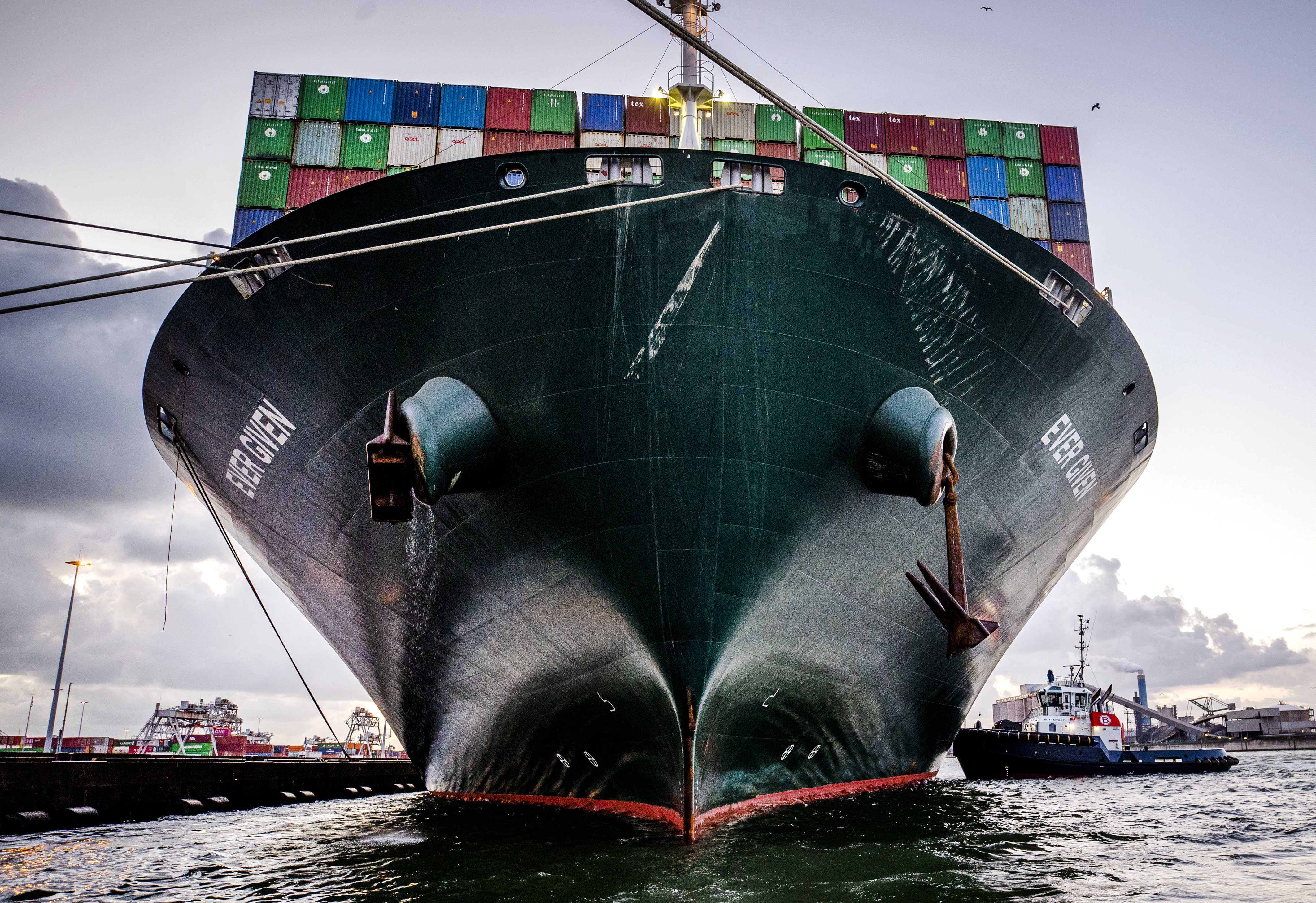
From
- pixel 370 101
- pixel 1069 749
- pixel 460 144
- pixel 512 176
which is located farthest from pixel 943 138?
pixel 1069 749

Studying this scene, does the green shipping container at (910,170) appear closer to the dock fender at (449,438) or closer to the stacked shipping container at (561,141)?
the stacked shipping container at (561,141)

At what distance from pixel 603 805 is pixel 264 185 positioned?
9.52 m

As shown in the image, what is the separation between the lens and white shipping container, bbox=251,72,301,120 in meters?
12.7

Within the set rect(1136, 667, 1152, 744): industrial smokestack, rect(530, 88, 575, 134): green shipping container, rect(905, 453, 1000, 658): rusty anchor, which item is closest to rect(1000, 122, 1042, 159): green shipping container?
rect(530, 88, 575, 134): green shipping container

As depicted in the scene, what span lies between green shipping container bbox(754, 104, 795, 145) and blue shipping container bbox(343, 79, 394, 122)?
541cm

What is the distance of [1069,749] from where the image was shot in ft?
73.3

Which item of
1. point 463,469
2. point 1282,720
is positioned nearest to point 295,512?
point 463,469

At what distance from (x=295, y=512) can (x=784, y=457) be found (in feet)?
16.9

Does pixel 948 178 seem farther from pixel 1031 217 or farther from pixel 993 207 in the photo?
pixel 1031 217

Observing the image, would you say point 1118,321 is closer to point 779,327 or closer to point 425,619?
point 779,327

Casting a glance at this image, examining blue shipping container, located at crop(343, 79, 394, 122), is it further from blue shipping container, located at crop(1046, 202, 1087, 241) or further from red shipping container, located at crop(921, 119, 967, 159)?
blue shipping container, located at crop(1046, 202, 1087, 241)

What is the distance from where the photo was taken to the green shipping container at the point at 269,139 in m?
12.4

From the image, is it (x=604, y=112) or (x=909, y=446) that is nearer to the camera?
(x=909, y=446)

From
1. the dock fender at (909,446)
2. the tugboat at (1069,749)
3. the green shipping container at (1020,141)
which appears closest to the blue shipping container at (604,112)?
the green shipping container at (1020,141)
